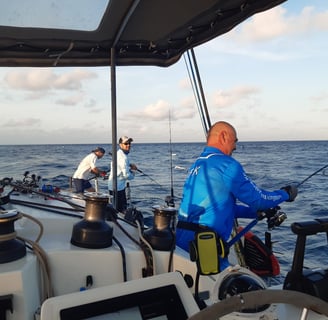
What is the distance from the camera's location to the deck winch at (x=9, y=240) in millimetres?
1754

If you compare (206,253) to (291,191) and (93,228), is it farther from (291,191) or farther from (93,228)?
(291,191)

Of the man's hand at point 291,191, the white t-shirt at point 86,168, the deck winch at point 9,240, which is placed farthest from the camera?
the white t-shirt at point 86,168

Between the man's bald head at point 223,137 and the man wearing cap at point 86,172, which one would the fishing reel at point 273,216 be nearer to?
the man's bald head at point 223,137

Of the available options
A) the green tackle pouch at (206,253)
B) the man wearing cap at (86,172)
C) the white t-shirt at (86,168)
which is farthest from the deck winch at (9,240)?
the white t-shirt at (86,168)

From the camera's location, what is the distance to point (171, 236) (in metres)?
2.24

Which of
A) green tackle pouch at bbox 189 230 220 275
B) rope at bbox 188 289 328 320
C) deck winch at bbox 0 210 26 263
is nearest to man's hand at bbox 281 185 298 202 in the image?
green tackle pouch at bbox 189 230 220 275

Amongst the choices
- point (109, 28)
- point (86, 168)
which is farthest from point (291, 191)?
point (86, 168)

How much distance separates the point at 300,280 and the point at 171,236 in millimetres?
746

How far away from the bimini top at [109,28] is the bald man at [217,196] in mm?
1111

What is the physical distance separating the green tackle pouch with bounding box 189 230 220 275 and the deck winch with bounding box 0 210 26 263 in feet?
2.84

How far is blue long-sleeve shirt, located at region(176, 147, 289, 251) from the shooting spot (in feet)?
9.54

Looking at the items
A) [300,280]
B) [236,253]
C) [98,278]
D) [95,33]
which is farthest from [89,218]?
[95,33]

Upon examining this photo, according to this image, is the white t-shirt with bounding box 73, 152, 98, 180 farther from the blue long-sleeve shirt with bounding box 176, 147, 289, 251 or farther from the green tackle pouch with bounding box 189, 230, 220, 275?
the green tackle pouch with bounding box 189, 230, 220, 275

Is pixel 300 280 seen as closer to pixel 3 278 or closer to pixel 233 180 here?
pixel 233 180
